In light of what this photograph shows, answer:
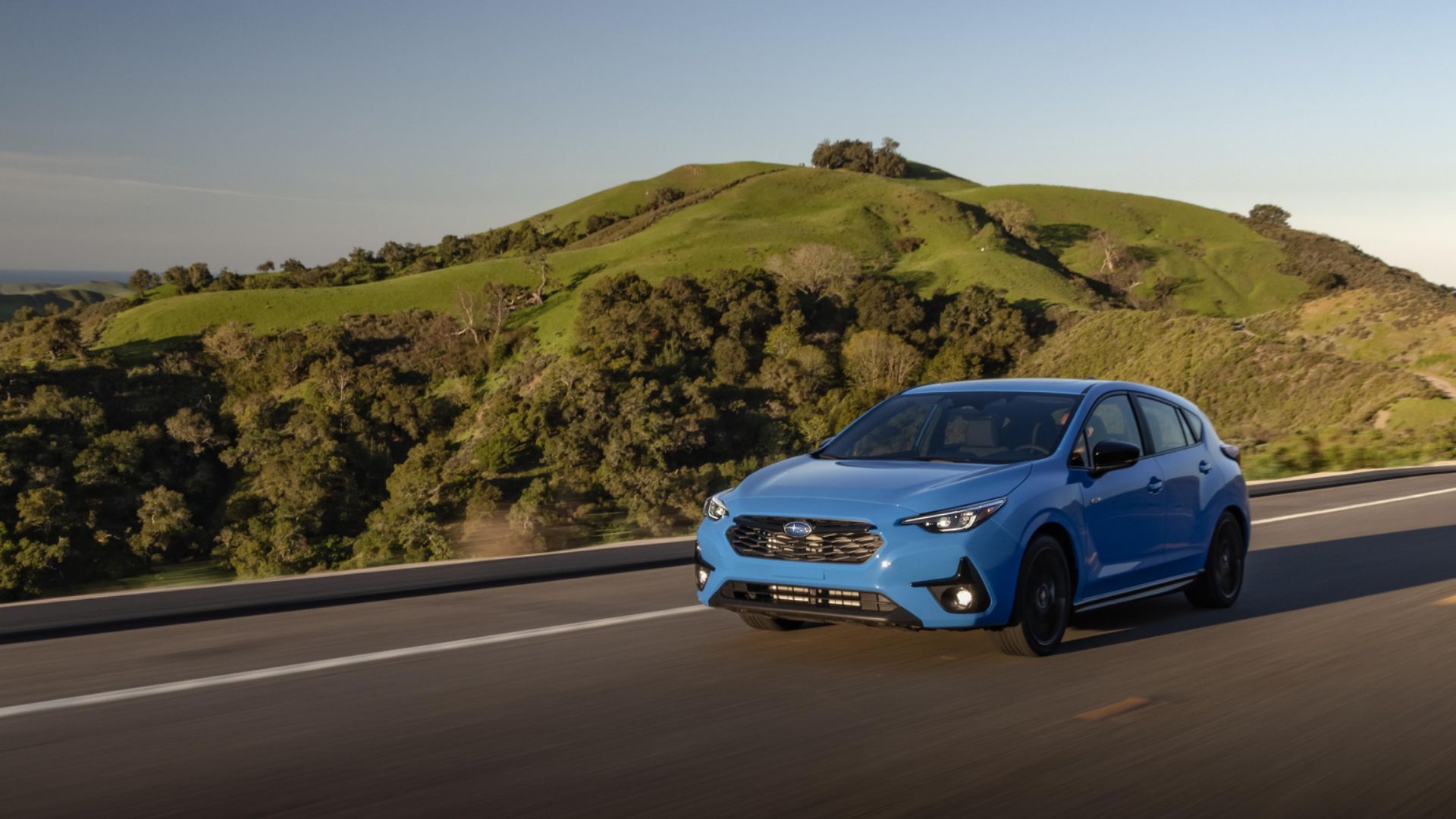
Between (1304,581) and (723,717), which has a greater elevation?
(723,717)

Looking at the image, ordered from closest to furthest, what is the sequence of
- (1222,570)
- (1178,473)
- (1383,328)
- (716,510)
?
(716,510) → (1178,473) → (1222,570) → (1383,328)

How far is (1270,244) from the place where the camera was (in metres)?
137

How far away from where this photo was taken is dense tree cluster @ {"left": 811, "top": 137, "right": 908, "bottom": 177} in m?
184

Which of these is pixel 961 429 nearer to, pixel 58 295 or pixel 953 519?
pixel 953 519

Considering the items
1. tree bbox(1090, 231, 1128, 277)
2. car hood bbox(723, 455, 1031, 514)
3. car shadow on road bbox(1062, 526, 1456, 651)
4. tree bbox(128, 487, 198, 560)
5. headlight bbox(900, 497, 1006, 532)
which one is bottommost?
tree bbox(128, 487, 198, 560)

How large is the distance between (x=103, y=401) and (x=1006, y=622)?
75.3 meters

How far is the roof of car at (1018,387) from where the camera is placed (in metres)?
8.45

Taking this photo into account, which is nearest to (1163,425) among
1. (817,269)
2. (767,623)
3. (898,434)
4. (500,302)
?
(898,434)

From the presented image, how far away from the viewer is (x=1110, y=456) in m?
7.74

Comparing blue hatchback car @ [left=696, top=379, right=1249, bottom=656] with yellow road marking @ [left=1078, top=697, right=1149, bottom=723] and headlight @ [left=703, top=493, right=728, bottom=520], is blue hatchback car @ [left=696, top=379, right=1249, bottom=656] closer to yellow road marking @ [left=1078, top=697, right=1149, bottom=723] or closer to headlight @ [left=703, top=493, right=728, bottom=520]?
headlight @ [left=703, top=493, right=728, bottom=520]

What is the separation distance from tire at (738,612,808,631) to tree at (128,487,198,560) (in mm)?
42239

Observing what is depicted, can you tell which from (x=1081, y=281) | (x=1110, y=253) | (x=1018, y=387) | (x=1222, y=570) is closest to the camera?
(x=1018, y=387)

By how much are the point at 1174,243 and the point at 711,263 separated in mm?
56753

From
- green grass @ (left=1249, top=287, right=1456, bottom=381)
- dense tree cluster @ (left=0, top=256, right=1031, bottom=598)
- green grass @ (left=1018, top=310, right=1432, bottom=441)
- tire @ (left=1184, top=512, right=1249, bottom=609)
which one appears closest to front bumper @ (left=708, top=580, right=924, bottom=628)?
tire @ (left=1184, top=512, right=1249, bottom=609)
